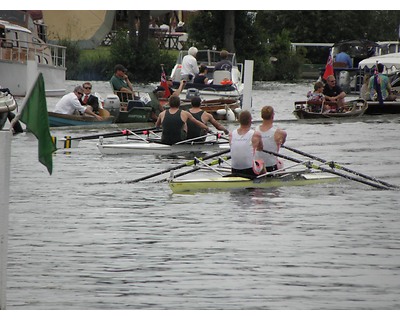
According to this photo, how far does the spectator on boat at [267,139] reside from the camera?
16484 millimetres

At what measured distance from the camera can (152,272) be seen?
11836 mm

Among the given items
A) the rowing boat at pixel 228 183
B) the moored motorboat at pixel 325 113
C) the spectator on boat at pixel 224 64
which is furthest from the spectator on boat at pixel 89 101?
the rowing boat at pixel 228 183

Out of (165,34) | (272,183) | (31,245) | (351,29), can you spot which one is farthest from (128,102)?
(351,29)

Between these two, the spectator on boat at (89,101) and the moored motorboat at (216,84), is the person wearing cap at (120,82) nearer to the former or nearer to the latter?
the spectator on boat at (89,101)

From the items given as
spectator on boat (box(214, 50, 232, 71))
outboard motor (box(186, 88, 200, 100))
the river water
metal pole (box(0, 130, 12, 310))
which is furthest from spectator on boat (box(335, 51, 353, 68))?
metal pole (box(0, 130, 12, 310))

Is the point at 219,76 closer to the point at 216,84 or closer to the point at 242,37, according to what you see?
the point at 216,84

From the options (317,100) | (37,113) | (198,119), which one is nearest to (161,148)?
(198,119)

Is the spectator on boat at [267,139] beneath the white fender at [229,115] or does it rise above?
above

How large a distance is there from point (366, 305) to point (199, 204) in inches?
250

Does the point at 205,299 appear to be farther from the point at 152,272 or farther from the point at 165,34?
the point at 165,34

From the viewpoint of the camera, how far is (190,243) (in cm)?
1366

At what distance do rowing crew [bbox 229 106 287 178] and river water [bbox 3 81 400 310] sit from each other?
0.50m

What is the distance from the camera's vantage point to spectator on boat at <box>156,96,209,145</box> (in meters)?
20.7

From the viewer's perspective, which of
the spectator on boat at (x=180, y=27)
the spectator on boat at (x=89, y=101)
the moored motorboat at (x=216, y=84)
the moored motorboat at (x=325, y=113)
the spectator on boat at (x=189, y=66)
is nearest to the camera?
the spectator on boat at (x=89, y=101)
